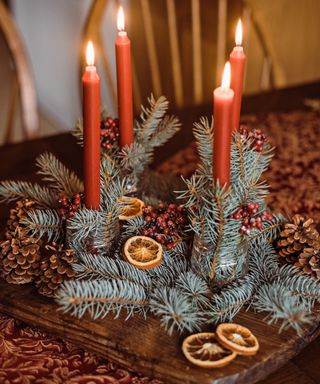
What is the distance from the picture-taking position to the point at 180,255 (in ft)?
2.38

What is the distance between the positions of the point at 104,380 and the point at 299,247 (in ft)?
Answer: 0.85

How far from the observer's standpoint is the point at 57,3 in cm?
268

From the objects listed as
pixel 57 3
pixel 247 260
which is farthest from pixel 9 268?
pixel 57 3

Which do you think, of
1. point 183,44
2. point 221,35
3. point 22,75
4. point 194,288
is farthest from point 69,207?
point 183,44

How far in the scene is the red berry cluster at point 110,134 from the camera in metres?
0.80

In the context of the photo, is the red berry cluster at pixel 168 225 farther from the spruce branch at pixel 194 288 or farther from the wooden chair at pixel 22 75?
the wooden chair at pixel 22 75

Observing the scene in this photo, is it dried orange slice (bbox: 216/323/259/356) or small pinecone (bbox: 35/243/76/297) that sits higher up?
small pinecone (bbox: 35/243/76/297)

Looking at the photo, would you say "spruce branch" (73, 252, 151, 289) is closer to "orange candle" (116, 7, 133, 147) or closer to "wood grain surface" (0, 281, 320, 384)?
"wood grain surface" (0, 281, 320, 384)

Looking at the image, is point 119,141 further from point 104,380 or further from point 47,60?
point 47,60

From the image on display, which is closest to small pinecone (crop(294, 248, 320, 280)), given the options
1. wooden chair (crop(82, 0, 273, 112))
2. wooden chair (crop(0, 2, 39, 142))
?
wooden chair (crop(0, 2, 39, 142))

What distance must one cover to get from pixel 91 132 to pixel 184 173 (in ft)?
1.36

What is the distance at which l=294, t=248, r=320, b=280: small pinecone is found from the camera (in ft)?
2.31

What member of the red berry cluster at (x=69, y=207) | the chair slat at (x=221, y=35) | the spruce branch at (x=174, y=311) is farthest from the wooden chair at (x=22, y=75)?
the spruce branch at (x=174, y=311)

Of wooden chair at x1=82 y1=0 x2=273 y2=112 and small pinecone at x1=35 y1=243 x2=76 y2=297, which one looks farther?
wooden chair at x1=82 y1=0 x2=273 y2=112
